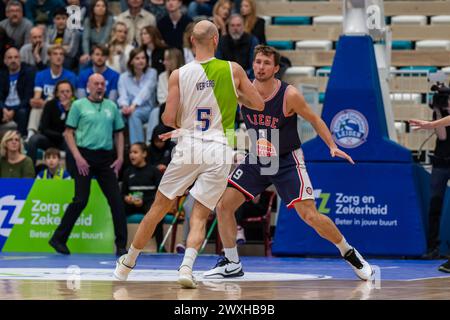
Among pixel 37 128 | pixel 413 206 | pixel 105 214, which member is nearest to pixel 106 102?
pixel 105 214

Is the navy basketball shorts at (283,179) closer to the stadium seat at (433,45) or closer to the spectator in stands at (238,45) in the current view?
the spectator in stands at (238,45)

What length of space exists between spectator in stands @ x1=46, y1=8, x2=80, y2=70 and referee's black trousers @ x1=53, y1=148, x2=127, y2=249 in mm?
4532

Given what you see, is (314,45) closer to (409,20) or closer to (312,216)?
(409,20)

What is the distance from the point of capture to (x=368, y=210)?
15.2 metres

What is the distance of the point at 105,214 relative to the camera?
16891 mm

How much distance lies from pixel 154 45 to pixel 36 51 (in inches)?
97.4

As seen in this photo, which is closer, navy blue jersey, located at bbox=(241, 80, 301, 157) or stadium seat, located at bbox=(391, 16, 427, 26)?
navy blue jersey, located at bbox=(241, 80, 301, 157)

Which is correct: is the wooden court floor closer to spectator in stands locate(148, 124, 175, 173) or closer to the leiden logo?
the leiden logo

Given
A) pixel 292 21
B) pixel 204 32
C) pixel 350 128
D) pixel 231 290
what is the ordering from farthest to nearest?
pixel 292 21 → pixel 350 128 → pixel 204 32 → pixel 231 290

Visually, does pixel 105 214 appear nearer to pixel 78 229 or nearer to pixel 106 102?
pixel 78 229

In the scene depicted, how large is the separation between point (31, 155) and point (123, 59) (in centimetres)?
258

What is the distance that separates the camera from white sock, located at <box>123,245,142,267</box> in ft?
32.9

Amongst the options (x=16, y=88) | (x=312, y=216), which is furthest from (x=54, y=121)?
(x=312, y=216)

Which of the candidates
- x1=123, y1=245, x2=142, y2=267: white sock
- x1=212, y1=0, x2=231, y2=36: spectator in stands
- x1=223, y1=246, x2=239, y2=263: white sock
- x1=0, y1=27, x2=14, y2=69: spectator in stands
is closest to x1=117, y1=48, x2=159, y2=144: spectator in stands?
x1=212, y1=0, x2=231, y2=36: spectator in stands
